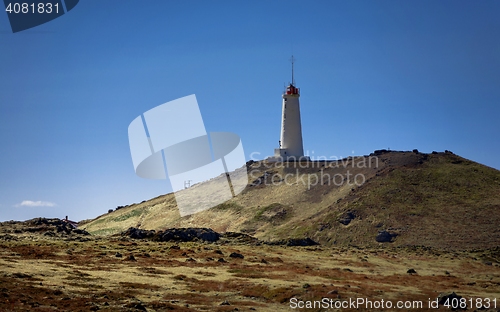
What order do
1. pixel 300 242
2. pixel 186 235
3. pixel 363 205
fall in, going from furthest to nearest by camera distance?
pixel 363 205, pixel 186 235, pixel 300 242

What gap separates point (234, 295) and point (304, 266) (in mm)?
14684

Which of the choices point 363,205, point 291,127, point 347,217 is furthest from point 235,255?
point 291,127

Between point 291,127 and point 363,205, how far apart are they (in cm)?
3105

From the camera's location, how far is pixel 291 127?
101750 mm

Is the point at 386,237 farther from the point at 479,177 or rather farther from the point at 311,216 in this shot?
the point at 479,177

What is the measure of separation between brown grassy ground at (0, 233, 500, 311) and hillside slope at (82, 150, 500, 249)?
600 cm

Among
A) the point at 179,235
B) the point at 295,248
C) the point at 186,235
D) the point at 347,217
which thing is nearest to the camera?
the point at 295,248

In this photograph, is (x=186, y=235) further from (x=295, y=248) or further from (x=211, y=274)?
(x=211, y=274)

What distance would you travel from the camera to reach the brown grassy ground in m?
32.0

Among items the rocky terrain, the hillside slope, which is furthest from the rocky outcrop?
the hillside slope

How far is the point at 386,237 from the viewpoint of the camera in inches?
2574

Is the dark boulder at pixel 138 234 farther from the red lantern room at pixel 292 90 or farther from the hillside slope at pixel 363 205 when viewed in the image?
the red lantern room at pixel 292 90

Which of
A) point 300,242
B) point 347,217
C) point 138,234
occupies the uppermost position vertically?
point 347,217

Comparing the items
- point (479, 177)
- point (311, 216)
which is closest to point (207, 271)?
point (311, 216)
